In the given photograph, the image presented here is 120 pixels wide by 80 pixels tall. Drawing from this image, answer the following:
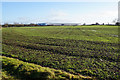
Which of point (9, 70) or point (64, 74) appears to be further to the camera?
point (9, 70)

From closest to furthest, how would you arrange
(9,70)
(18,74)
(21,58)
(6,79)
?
(6,79) → (18,74) → (9,70) → (21,58)

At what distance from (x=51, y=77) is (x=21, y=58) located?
6753mm

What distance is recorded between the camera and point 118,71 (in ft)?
40.8

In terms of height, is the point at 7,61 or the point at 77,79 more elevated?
the point at 7,61

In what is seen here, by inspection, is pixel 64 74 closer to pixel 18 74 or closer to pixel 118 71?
pixel 18 74

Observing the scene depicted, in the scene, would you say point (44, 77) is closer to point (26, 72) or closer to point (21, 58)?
point (26, 72)

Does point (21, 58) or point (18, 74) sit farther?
point (21, 58)

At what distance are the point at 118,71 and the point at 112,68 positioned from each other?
30.1 inches

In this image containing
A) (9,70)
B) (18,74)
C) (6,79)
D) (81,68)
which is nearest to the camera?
(6,79)

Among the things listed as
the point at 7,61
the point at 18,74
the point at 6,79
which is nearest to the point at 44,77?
the point at 18,74

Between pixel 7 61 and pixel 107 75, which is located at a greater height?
pixel 7 61

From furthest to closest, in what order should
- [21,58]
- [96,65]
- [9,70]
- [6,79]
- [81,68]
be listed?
[21,58] → [96,65] → [81,68] → [9,70] → [6,79]

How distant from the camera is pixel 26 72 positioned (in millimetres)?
11094

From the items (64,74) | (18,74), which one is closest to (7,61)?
(18,74)
